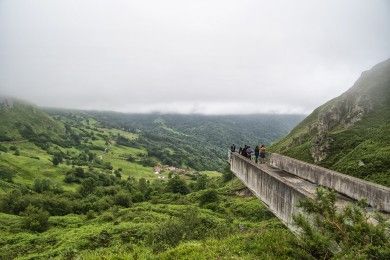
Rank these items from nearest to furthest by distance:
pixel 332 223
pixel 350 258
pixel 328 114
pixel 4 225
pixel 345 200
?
pixel 350 258 < pixel 332 223 < pixel 345 200 < pixel 328 114 < pixel 4 225

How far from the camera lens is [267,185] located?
101 ft

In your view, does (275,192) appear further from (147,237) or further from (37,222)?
(37,222)

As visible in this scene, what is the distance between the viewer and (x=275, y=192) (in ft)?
92.4

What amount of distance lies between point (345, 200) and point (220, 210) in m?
45.3

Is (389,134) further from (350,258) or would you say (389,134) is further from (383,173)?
(350,258)

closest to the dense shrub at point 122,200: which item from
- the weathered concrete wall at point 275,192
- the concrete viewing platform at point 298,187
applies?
the concrete viewing platform at point 298,187

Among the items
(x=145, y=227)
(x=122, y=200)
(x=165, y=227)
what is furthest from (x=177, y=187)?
(x=165, y=227)

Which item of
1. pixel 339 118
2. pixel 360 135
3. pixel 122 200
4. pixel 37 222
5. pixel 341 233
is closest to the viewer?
pixel 341 233

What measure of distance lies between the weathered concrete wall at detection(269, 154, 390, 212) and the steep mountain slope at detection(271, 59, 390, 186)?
157 inches

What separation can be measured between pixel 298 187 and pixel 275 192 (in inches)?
167

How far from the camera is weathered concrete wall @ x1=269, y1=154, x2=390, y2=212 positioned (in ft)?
78.9

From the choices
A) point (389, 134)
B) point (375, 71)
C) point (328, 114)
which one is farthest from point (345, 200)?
point (375, 71)

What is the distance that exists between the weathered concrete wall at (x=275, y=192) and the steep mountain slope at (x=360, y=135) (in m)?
8.65

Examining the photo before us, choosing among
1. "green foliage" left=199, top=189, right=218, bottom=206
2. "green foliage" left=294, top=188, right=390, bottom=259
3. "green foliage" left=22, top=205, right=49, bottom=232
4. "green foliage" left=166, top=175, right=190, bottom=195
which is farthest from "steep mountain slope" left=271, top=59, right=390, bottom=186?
"green foliage" left=166, top=175, right=190, bottom=195
